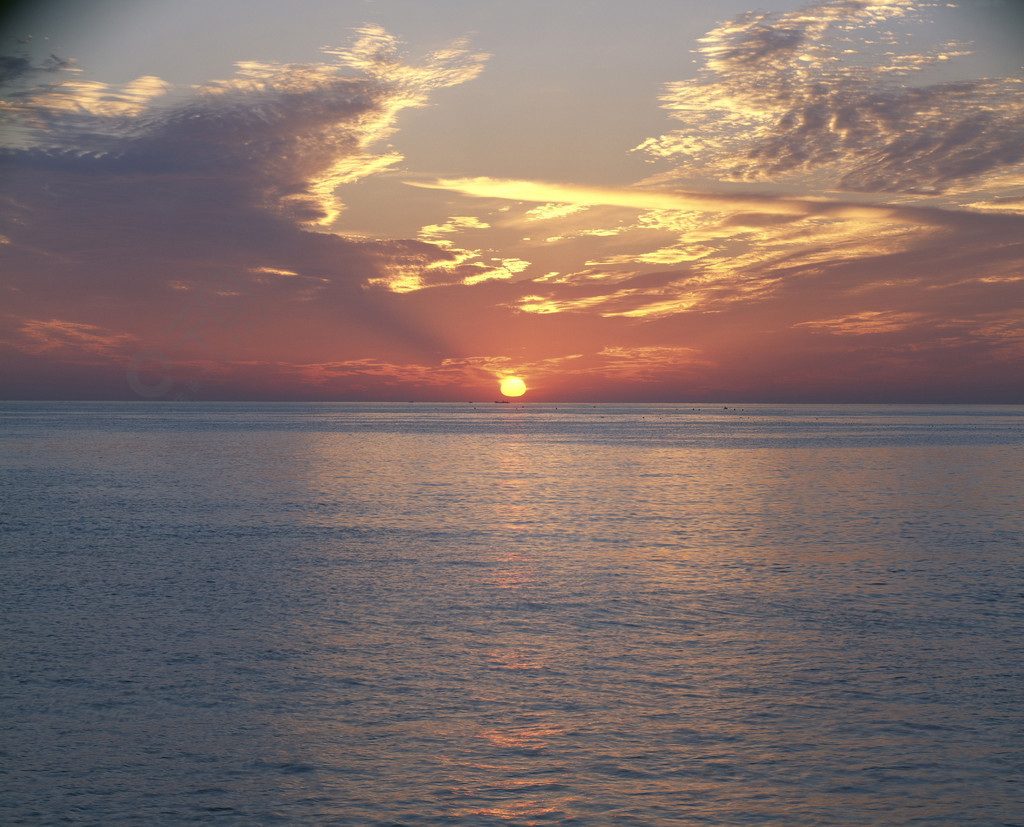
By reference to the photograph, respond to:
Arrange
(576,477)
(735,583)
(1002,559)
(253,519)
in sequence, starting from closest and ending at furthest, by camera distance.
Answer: (735,583) < (1002,559) < (253,519) < (576,477)

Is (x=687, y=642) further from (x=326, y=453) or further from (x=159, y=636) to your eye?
(x=326, y=453)

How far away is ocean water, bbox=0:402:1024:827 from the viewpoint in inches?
383

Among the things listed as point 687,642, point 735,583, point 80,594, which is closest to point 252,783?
point 687,642

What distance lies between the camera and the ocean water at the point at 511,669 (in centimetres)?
972

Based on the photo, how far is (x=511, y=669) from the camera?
14258 mm

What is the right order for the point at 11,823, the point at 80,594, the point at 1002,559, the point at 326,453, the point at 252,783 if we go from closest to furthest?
1. the point at 11,823
2. the point at 252,783
3. the point at 80,594
4. the point at 1002,559
5. the point at 326,453

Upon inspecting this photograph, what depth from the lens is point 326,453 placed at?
3068 inches

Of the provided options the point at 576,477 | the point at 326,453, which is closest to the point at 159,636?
the point at 576,477

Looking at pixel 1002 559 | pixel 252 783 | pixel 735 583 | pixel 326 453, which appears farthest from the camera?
pixel 326 453

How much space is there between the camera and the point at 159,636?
16453 millimetres

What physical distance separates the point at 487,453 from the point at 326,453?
15476 millimetres

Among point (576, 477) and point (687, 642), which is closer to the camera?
point (687, 642)

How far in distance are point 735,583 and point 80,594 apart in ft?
53.4

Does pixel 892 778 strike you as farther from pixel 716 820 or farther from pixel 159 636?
pixel 159 636
